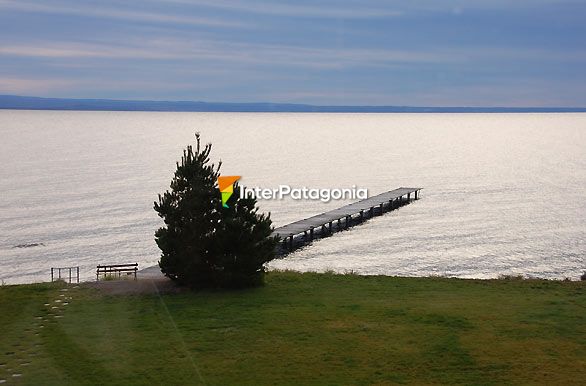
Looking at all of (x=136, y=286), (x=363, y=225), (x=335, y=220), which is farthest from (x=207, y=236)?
(x=363, y=225)

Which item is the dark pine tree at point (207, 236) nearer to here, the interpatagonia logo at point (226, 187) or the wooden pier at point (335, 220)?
the interpatagonia logo at point (226, 187)

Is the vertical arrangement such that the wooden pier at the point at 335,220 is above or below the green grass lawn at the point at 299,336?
above

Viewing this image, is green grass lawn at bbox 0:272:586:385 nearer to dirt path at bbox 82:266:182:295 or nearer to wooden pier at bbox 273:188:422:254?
dirt path at bbox 82:266:182:295

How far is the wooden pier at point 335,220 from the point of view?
219 ft

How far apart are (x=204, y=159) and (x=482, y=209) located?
5998cm

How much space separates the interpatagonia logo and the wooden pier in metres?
17.1

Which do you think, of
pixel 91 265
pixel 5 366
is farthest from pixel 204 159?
pixel 91 265

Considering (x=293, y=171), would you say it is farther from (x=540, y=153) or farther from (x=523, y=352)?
(x=523, y=352)

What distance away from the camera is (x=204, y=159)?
39.0m

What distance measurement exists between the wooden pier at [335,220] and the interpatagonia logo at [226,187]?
1712cm

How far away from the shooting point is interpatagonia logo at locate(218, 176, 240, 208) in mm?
38403

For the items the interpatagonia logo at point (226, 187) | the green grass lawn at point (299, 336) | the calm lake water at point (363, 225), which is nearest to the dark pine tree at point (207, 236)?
the interpatagonia logo at point (226, 187)

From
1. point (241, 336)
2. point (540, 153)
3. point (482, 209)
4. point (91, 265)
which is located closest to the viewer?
point (241, 336)

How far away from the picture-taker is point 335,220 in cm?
7738
